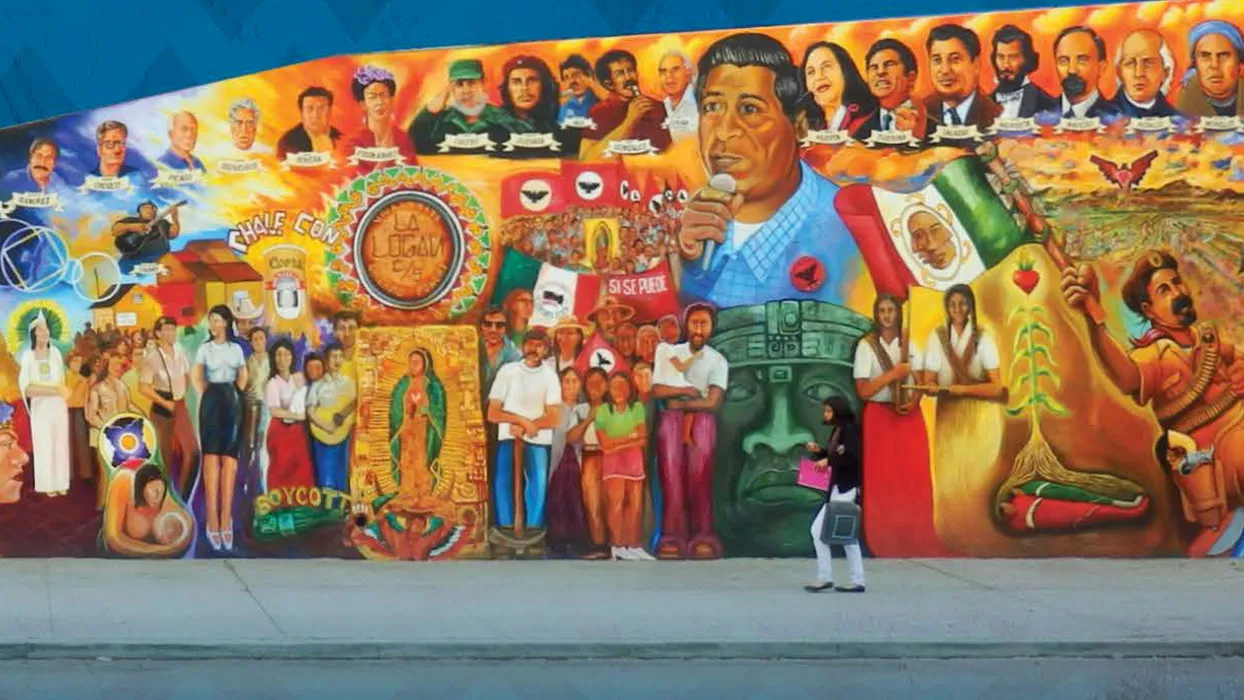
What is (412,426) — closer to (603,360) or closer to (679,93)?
(603,360)

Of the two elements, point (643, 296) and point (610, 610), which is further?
point (643, 296)

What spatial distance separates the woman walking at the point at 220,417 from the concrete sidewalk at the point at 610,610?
46 cm

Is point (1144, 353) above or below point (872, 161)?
below

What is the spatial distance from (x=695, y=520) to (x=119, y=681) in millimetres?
7038

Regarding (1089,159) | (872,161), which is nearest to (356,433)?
(872,161)

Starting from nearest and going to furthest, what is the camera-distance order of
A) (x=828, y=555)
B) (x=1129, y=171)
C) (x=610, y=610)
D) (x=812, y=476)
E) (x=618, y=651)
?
(x=618, y=651)
(x=610, y=610)
(x=828, y=555)
(x=812, y=476)
(x=1129, y=171)

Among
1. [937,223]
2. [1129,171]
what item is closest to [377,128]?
[937,223]

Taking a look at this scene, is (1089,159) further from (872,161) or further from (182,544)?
(182,544)

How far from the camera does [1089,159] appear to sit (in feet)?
55.9

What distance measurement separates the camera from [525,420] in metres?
17.2

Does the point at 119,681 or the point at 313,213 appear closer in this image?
the point at 119,681

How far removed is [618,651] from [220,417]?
6.08m

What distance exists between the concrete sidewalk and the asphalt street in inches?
10.8

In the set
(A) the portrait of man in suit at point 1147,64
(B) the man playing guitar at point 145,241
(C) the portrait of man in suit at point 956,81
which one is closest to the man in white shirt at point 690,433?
(C) the portrait of man in suit at point 956,81
